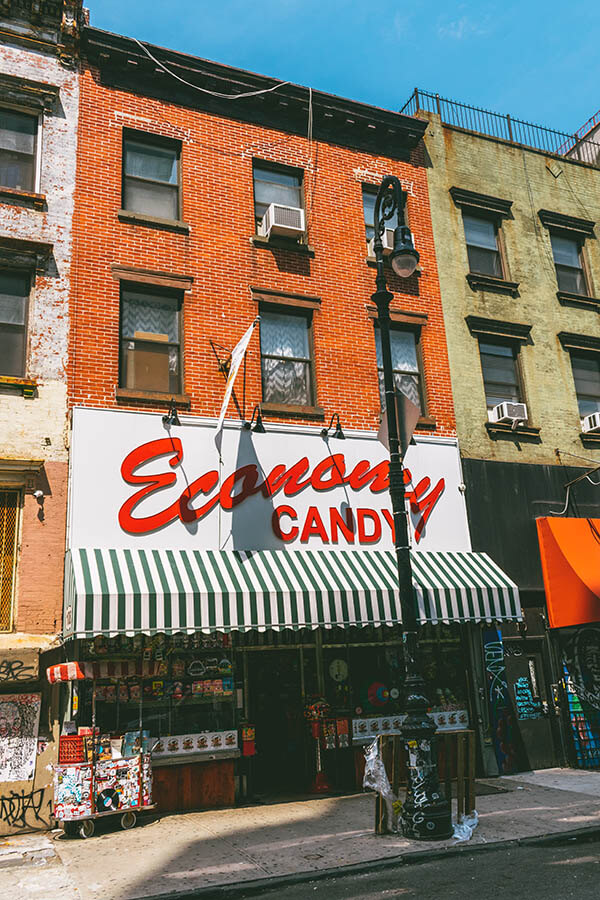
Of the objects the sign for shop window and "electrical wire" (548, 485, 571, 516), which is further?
"electrical wire" (548, 485, 571, 516)

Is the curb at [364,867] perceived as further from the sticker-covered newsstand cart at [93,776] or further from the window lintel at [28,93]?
the window lintel at [28,93]

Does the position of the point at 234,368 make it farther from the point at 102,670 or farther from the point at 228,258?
the point at 102,670

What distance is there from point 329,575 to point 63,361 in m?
5.73

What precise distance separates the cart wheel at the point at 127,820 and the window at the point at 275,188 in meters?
11.0

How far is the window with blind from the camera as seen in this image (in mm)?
10977

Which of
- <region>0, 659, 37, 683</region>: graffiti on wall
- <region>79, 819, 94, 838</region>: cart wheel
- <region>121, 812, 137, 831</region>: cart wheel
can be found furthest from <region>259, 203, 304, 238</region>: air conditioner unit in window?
<region>79, 819, 94, 838</region>: cart wheel

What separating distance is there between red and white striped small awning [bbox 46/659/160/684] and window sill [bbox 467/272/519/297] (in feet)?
35.5

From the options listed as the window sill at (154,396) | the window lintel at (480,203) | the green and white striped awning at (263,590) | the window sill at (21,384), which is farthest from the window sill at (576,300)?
the window sill at (21,384)

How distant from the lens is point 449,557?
13867 millimetres

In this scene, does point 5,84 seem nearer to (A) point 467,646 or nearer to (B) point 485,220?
(B) point 485,220

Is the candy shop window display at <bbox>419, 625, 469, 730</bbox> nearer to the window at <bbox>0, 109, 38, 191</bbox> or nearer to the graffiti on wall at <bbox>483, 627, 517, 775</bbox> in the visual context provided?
the graffiti on wall at <bbox>483, 627, 517, 775</bbox>

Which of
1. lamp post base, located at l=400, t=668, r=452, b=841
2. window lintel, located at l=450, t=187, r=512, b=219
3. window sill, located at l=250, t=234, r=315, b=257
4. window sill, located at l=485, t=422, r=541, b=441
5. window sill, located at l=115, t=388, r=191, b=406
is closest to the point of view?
lamp post base, located at l=400, t=668, r=452, b=841

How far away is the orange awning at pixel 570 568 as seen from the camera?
45.7 feet

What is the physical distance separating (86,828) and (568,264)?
1623 cm
